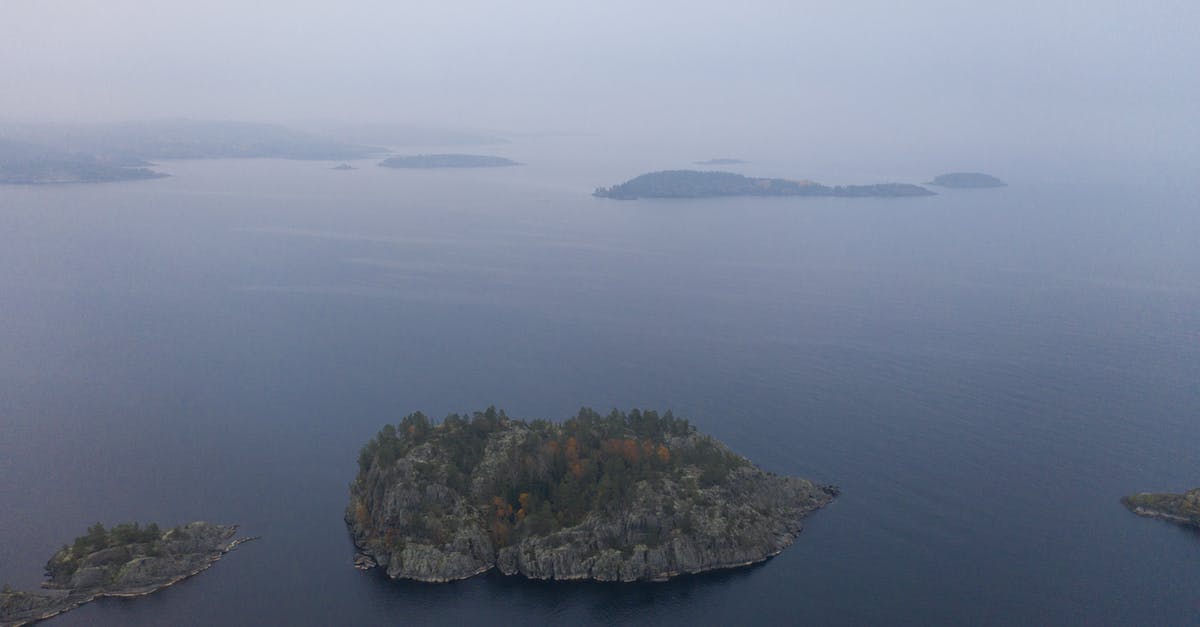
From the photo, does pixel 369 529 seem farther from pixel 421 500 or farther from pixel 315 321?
pixel 315 321

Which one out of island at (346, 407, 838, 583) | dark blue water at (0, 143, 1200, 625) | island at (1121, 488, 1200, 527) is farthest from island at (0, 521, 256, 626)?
island at (1121, 488, 1200, 527)

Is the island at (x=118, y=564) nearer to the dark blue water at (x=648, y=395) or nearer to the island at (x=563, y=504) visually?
the dark blue water at (x=648, y=395)

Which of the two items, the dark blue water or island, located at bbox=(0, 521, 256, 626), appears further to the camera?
the dark blue water

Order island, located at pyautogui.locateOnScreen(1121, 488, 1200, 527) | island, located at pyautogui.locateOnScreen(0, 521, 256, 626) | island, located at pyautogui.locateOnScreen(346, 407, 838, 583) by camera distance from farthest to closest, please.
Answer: island, located at pyautogui.locateOnScreen(1121, 488, 1200, 527), island, located at pyautogui.locateOnScreen(346, 407, 838, 583), island, located at pyautogui.locateOnScreen(0, 521, 256, 626)

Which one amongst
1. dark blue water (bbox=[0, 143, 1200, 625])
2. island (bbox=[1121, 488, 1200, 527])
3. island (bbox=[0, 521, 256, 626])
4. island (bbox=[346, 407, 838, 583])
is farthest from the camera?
island (bbox=[1121, 488, 1200, 527])

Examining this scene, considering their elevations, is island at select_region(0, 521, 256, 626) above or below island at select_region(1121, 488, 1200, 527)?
below

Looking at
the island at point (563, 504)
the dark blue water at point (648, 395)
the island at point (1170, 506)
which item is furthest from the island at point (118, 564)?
the island at point (1170, 506)

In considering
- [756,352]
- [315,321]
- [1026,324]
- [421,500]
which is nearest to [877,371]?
[756,352]

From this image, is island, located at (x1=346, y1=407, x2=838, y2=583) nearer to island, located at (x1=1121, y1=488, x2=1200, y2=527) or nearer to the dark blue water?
the dark blue water
